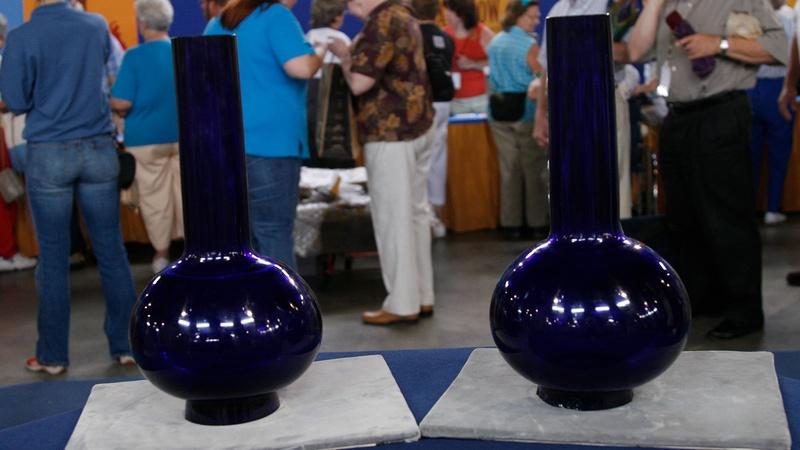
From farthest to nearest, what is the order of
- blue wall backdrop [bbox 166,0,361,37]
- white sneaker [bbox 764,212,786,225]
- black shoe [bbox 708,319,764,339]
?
blue wall backdrop [bbox 166,0,361,37]
white sneaker [bbox 764,212,786,225]
black shoe [bbox 708,319,764,339]

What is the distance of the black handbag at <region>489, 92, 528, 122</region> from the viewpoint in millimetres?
5684

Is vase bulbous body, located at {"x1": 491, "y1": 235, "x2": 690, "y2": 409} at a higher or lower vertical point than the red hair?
lower

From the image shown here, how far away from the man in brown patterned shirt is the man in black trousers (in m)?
0.70

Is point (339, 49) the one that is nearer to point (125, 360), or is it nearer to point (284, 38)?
point (284, 38)

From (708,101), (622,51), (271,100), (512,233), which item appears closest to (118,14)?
(512,233)

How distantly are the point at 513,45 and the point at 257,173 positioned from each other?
8.80 ft

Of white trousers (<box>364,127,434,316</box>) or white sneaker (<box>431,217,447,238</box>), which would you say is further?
white sneaker (<box>431,217,447,238</box>)

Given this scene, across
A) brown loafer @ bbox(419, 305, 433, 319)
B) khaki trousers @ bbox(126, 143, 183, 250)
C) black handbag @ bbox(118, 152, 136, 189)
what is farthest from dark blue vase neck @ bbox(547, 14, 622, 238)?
khaki trousers @ bbox(126, 143, 183, 250)

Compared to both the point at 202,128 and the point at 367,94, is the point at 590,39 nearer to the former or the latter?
the point at 202,128

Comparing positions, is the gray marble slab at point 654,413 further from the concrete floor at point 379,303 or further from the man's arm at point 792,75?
the man's arm at point 792,75

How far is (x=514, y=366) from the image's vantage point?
34.6 inches

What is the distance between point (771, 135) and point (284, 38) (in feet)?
11.5

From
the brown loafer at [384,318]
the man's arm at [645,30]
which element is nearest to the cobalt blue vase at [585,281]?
the man's arm at [645,30]

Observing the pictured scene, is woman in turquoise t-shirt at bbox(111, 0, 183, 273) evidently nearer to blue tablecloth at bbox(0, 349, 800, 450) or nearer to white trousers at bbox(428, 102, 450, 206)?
white trousers at bbox(428, 102, 450, 206)
